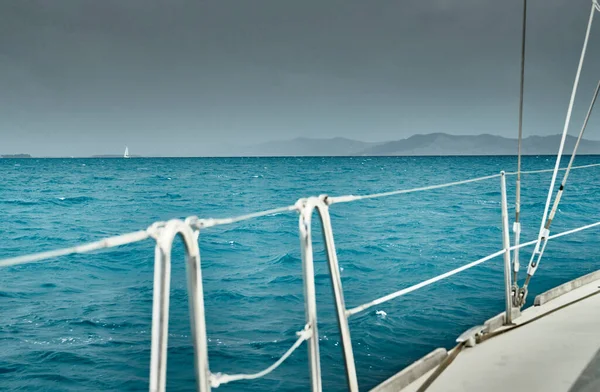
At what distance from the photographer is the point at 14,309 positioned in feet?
29.3

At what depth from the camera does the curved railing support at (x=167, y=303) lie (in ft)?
4.57

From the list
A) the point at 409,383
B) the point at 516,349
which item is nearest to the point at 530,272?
the point at 516,349

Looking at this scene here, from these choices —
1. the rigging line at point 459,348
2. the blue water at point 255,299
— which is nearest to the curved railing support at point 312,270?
the rigging line at point 459,348

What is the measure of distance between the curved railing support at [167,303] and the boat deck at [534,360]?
3.91 ft

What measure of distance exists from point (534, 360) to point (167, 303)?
220 cm

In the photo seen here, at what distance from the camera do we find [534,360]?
2.82 meters

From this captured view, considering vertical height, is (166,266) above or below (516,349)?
above

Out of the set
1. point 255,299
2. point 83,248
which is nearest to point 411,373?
point 83,248

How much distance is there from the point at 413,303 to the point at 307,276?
6.58 m

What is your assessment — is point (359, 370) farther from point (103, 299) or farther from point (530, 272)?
point (103, 299)

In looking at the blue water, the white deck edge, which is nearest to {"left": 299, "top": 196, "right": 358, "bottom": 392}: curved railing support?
the white deck edge

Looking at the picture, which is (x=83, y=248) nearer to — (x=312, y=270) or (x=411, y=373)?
(x=312, y=270)

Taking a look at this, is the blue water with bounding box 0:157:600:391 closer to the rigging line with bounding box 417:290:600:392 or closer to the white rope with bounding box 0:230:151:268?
the rigging line with bounding box 417:290:600:392

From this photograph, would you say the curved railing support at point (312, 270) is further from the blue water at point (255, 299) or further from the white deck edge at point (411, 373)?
the blue water at point (255, 299)
